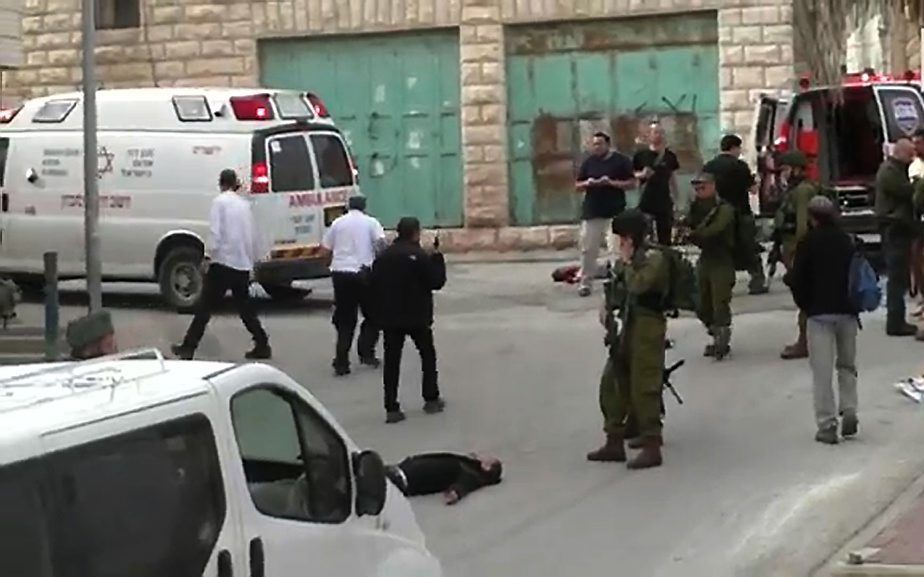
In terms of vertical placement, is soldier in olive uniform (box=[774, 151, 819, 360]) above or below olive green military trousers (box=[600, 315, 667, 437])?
above

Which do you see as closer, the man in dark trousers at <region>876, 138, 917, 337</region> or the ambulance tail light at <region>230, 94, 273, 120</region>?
the man in dark trousers at <region>876, 138, 917, 337</region>

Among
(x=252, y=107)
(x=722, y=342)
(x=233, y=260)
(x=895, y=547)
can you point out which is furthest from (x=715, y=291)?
(x=252, y=107)

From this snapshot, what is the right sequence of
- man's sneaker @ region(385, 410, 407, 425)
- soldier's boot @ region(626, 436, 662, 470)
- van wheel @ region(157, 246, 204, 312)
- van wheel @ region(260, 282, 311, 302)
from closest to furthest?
soldier's boot @ region(626, 436, 662, 470) < man's sneaker @ region(385, 410, 407, 425) < van wheel @ region(157, 246, 204, 312) < van wheel @ region(260, 282, 311, 302)

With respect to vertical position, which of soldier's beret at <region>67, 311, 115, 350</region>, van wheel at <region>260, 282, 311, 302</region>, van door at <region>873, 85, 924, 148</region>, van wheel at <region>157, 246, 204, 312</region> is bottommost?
van wheel at <region>260, 282, 311, 302</region>

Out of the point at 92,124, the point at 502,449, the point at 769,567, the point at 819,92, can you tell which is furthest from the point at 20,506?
the point at 819,92

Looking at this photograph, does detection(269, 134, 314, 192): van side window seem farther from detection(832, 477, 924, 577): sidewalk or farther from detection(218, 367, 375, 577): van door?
detection(218, 367, 375, 577): van door

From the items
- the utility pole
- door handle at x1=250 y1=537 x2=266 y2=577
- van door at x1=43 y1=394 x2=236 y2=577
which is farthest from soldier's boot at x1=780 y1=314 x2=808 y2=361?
van door at x1=43 y1=394 x2=236 y2=577

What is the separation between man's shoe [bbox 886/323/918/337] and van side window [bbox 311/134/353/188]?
258 inches

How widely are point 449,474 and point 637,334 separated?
4.89ft

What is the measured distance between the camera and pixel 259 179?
64.2ft

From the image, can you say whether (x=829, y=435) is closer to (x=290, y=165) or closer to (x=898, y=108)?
(x=290, y=165)

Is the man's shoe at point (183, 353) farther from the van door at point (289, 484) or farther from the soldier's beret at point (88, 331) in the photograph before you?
the van door at point (289, 484)

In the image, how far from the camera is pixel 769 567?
9.78 metres

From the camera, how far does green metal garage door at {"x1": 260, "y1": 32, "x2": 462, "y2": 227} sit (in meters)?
26.2
